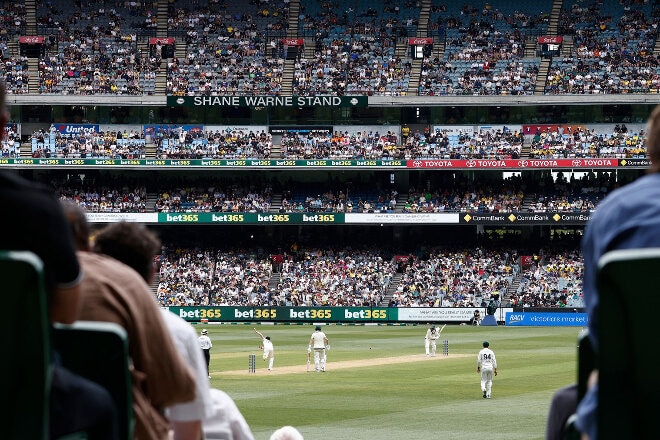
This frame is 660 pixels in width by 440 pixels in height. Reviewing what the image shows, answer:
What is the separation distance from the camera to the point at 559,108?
7100 centimetres

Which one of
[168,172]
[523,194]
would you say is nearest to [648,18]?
[523,194]

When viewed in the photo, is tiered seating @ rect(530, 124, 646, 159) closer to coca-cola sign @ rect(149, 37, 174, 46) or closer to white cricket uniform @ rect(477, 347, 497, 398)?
coca-cola sign @ rect(149, 37, 174, 46)

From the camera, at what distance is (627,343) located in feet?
11.6

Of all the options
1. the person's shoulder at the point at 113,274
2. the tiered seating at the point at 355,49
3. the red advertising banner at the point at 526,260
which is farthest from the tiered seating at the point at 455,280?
the person's shoulder at the point at 113,274

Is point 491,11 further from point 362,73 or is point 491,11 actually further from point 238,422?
point 238,422

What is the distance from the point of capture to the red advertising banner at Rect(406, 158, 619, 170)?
224ft

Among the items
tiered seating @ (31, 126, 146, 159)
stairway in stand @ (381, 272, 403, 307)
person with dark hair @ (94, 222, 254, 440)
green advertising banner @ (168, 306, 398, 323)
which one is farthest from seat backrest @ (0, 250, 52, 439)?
tiered seating @ (31, 126, 146, 159)

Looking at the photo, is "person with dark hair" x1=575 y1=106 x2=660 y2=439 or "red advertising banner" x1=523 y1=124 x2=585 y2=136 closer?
"person with dark hair" x1=575 y1=106 x2=660 y2=439

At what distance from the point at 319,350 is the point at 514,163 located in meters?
36.1

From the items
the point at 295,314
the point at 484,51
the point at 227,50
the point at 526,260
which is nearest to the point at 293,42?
the point at 227,50

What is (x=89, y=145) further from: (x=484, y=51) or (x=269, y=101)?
(x=484, y=51)

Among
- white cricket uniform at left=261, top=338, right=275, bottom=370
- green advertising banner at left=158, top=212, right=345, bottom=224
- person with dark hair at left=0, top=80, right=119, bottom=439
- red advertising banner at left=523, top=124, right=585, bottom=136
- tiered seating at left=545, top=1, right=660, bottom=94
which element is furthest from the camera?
red advertising banner at left=523, top=124, right=585, bottom=136

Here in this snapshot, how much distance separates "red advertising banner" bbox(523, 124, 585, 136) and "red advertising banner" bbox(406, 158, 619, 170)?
3166mm

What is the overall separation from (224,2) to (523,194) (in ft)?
83.0
